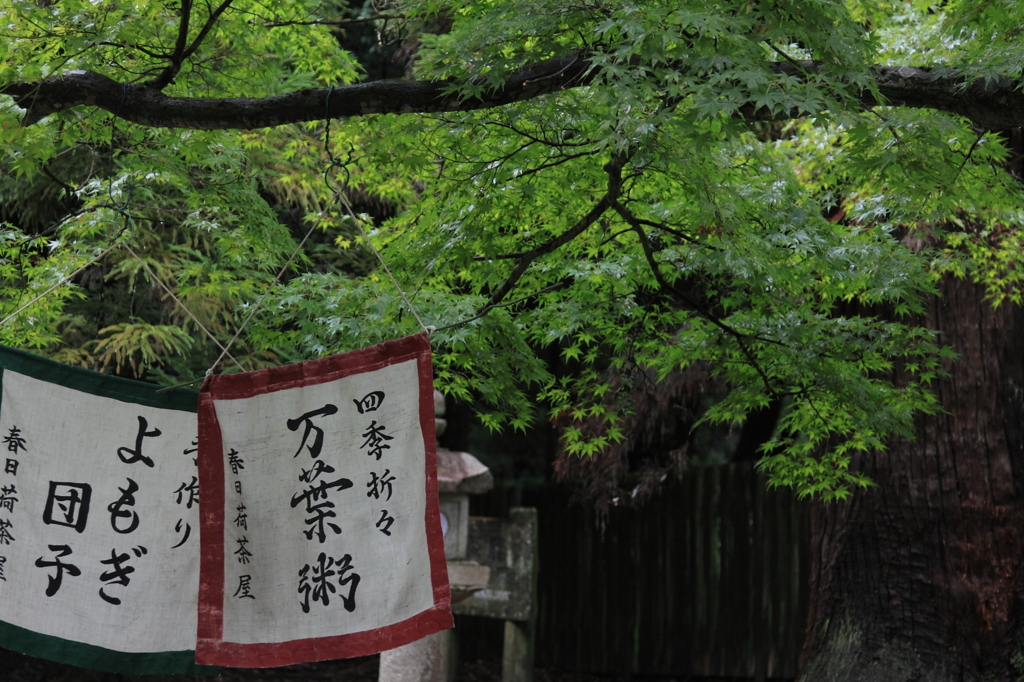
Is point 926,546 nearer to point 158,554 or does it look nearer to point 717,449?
A: point 158,554

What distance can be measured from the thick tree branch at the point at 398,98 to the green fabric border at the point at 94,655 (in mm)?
1927

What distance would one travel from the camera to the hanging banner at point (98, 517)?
2.79 meters

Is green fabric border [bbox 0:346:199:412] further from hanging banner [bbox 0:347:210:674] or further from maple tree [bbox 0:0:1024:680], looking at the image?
maple tree [bbox 0:0:1024:680]

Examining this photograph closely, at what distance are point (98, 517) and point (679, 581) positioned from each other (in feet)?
24.7

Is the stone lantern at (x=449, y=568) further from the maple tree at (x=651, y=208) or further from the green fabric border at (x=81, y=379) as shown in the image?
the green fabric border at (x=81, y=379)

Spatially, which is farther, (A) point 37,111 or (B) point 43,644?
(A) point 37,111

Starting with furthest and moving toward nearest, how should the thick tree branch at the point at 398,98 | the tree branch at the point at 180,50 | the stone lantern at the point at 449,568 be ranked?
the stone lantern at the point at 449,568 → the tree branch at the point at 180,50 → the thick tree branch at the point at 398,98

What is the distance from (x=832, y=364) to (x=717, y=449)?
9386 mm

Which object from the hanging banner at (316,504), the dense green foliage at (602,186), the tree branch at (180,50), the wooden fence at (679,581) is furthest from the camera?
the wooden fence at (679,581)

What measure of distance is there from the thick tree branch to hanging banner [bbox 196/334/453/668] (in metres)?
1.13

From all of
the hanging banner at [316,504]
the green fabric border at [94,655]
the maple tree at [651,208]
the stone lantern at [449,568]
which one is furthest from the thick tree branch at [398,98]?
the stone lantern at [449,568]

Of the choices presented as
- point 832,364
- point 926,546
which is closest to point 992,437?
point 926,546

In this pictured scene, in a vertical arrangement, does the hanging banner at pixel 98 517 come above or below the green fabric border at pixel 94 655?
above

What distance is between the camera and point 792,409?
5.04m
